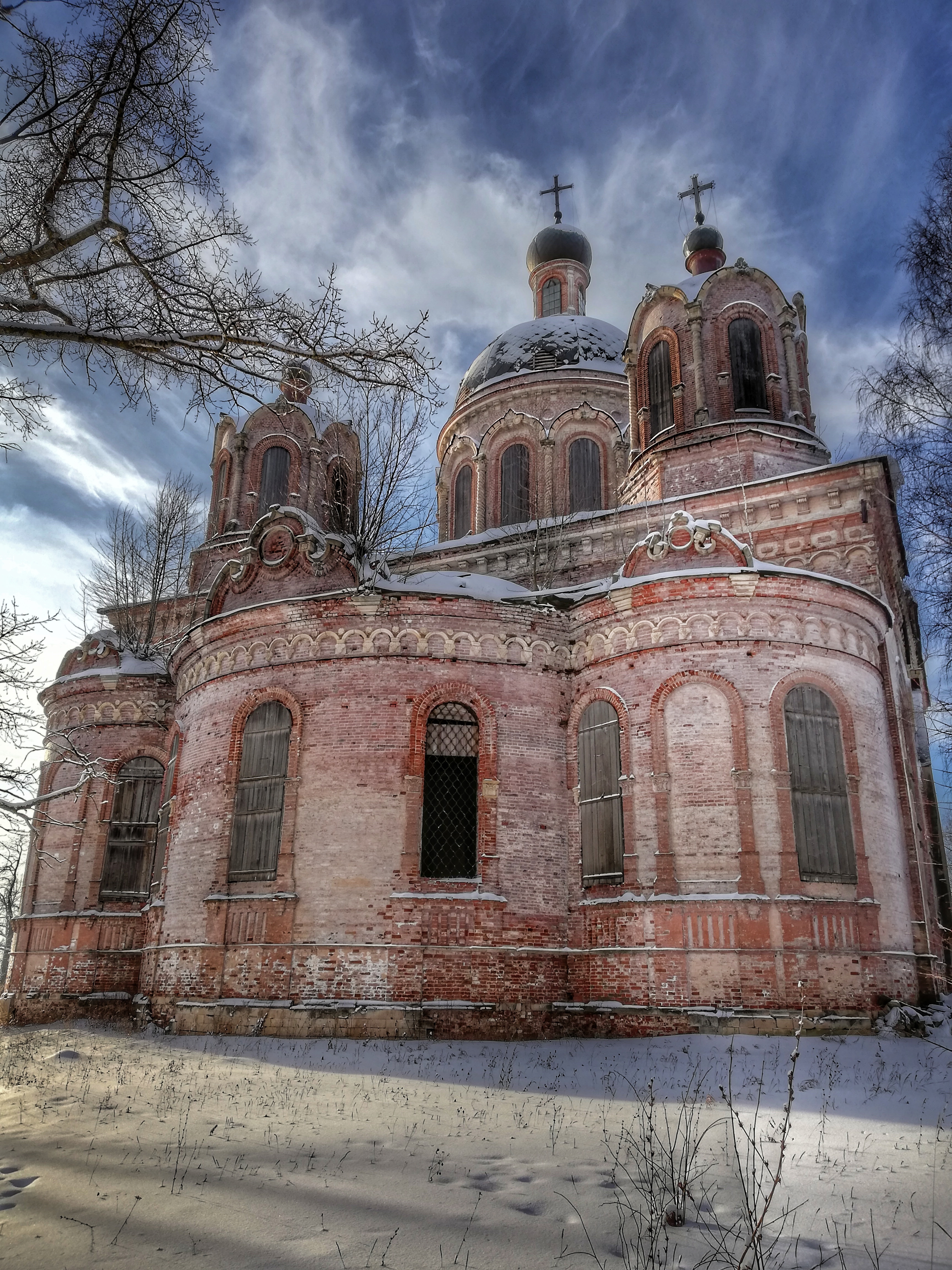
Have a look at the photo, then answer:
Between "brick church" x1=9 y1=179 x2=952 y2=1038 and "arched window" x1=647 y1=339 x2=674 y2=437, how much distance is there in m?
3.31

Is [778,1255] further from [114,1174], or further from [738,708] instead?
[738,708]

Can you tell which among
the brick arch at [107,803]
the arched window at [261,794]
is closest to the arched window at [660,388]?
the arched window at [261,794]

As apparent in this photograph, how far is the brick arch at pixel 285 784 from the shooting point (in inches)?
529

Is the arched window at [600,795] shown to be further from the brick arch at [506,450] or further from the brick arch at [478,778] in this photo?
the brick arch at [506,450]

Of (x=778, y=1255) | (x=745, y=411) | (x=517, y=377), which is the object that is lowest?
(x=778, y=1255)

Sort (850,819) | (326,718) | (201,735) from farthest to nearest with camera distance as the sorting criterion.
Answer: (201,735)
(326,718)
(850,819)

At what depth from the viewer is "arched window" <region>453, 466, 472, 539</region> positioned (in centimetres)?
2578

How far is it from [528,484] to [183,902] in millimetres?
14300

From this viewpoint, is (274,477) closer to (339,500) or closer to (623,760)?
(339,500)

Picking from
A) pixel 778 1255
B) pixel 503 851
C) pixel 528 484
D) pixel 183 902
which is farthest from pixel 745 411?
pixel 778 1255

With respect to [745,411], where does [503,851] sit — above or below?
below

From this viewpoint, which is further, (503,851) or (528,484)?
(528,484)

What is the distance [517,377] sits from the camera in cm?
2569

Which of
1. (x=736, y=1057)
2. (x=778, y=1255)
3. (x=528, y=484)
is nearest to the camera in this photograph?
(x=778, y=1255)
